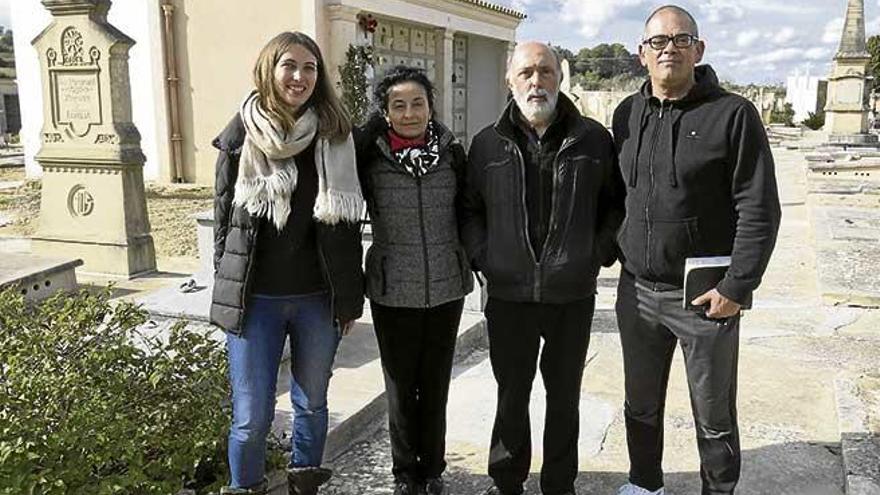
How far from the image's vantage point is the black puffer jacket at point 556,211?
9.64ft

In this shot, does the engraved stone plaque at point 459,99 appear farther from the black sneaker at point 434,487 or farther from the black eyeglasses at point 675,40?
the black eyeglasses at point 675,40

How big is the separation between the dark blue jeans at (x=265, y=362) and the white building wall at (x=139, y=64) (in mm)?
11660

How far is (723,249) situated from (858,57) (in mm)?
23633

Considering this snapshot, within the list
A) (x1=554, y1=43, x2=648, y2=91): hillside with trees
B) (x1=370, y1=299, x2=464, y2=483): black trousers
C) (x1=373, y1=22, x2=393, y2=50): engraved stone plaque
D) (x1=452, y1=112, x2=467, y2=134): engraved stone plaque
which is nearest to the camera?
(x1=370, y1=299, x2=464, y2=483): black trousers

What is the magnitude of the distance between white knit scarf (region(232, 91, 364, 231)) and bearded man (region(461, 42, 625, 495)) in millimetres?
551

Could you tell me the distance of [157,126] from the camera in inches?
557

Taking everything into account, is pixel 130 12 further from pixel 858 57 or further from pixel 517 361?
pixel 858 57

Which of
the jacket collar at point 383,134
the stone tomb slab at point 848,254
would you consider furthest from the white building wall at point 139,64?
the jacket collar at point 383,134

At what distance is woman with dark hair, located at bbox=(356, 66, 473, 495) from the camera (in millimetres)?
2998

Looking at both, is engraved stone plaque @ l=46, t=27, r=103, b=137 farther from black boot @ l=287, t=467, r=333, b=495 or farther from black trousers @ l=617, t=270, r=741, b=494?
black trousers @ l=617, t=270, r=741, b=494

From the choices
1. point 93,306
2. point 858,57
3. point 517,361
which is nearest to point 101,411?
point 93,306

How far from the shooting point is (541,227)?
117 inches

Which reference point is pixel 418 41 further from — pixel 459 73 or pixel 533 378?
pixel 533 378

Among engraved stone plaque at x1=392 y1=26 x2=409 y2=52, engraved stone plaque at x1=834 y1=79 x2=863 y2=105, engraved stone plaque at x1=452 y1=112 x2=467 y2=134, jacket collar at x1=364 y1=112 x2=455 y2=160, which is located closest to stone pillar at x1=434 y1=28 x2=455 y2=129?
engraved stone plaque at x1=452 y1=112 x2=467 y2=134
